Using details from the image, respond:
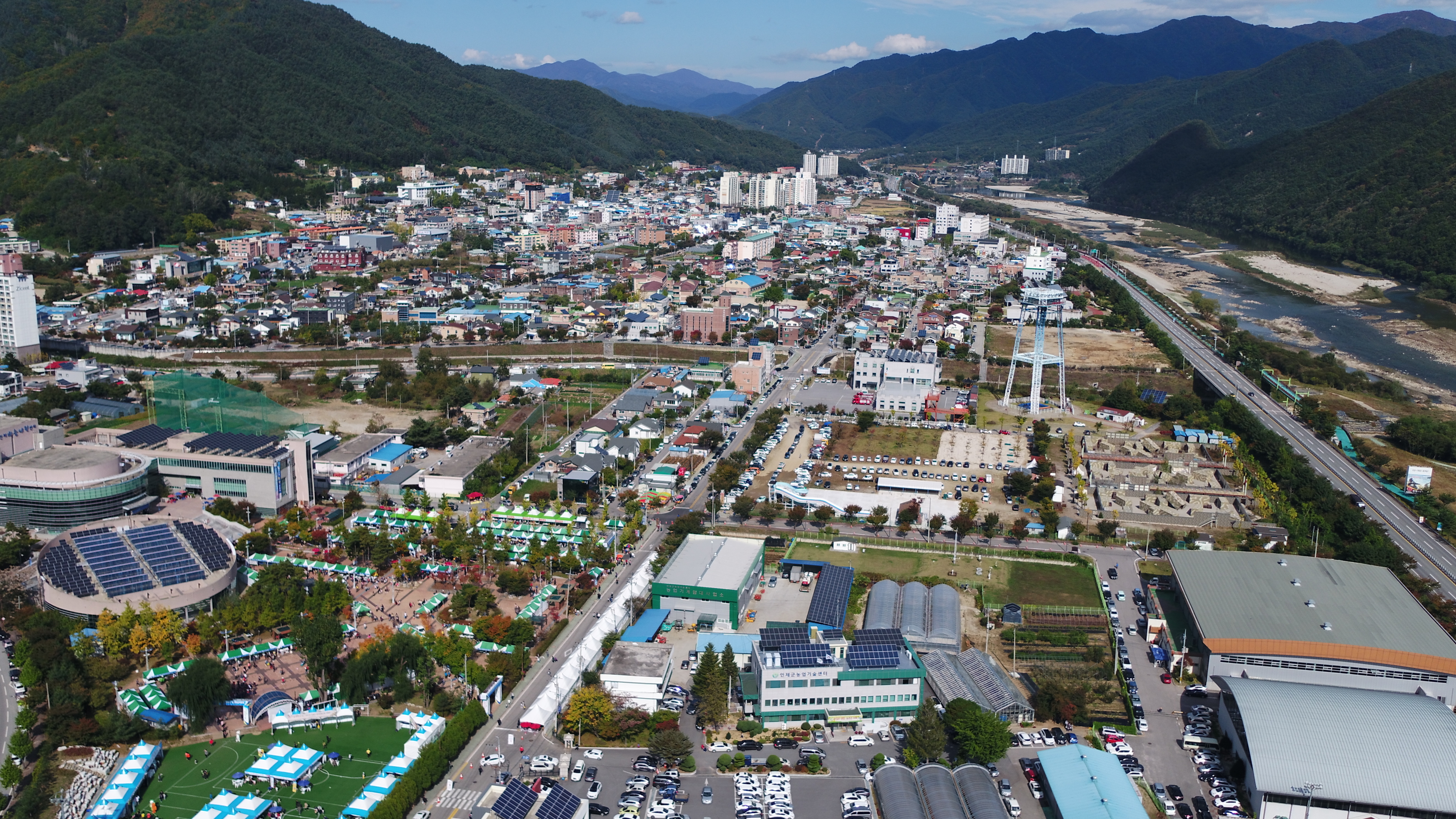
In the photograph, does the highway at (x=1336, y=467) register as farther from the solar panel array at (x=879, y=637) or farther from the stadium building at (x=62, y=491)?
the stadium building at (x=62, y=491)

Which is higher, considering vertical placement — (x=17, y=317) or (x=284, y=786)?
(x=17, y=317)

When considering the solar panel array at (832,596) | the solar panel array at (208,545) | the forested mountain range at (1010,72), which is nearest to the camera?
the solar panel array at (832,596)

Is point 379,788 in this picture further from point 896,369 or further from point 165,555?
point 896,369

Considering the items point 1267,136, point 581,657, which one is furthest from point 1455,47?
point 581,657

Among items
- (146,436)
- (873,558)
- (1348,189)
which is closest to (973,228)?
(1348,189)

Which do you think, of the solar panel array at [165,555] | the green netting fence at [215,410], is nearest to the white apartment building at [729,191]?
the green netting fence at [215,410]

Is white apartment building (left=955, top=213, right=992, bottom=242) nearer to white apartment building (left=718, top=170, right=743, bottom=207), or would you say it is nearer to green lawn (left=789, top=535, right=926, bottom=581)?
white apartment building (left=718, top=170, right=743, bottom=207)
